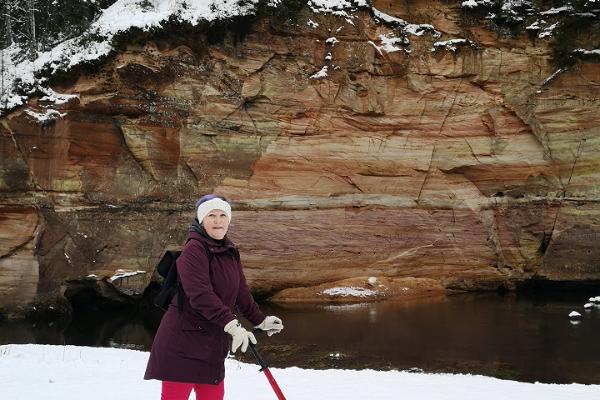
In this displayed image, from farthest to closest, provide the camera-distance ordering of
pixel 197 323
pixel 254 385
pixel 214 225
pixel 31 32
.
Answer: pixel 31 32 → pixel 254 385 → pixel 214 225 → pixel 197 323

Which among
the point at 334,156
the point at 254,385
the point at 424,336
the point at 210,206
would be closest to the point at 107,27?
the point at 334,156

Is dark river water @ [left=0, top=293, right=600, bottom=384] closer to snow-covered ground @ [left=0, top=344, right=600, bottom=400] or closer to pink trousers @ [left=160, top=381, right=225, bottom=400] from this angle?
snow-covered ground @ [left=0, top=344, right=600, bottom=400]

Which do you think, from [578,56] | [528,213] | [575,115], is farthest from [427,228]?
[578,56]

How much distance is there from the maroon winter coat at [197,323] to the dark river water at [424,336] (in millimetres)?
6401

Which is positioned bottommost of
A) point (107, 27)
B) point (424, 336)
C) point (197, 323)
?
point (424, 336)

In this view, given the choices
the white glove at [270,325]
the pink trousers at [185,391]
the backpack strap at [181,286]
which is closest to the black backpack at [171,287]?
the backpack strap at [181,286]

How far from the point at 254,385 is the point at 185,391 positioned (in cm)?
300

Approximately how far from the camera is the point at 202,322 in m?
3.36

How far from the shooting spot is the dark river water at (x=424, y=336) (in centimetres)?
956

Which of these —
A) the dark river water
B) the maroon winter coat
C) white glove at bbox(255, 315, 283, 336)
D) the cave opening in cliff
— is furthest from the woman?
the cave opening in cliff

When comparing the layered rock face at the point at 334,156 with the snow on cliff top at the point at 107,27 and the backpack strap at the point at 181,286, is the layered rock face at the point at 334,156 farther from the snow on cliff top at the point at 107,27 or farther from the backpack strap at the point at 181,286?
the backpack strap at the point at 181,286

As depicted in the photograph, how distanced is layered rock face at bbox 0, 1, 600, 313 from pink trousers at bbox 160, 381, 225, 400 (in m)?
13.1

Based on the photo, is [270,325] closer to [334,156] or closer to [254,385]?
[254,385]

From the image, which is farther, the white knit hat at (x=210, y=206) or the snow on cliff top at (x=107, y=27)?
the snow on cliff top at (x=107, y=27)
